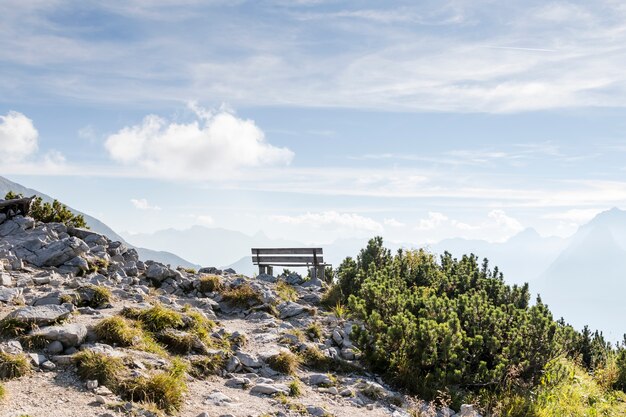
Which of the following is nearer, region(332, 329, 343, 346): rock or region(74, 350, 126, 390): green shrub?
region(74, 350, 126, 390): green shrub

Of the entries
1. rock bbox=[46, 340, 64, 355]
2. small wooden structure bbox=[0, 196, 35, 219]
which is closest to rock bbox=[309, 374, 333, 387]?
rock bbox=[46, 340, 64, 355]

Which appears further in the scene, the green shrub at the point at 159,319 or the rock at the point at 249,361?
the green shrub at the point at 159,319

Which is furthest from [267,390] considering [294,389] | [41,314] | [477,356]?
[477,356]

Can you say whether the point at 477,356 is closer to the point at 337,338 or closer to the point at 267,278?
the point at 337,338

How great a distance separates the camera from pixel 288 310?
15.8 meters

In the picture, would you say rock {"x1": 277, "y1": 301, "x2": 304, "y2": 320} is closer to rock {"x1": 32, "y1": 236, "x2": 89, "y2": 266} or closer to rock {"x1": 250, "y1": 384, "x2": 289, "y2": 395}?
rock {"x1": 250, "y1": 384, "x2": 289, "y2": 395}

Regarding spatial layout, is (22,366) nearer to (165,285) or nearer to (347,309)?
(165,285)

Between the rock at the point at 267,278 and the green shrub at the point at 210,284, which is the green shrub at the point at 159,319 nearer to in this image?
the green shrub at the point at 210,284

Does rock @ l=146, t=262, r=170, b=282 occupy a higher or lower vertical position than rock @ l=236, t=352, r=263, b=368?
higher

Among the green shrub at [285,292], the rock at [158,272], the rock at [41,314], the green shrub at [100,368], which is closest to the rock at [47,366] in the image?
the green shrub at [100,368]

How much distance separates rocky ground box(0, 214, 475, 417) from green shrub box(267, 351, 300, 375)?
65 mm

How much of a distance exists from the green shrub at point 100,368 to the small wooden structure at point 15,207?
14082 mm

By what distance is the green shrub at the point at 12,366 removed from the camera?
27.6 ft

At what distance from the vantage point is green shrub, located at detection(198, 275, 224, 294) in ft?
56.1
